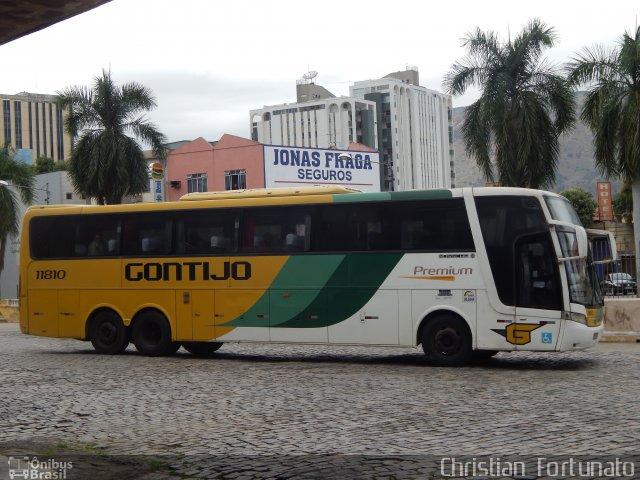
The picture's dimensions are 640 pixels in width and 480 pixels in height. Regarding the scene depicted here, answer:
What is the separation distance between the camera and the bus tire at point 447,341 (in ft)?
52.7

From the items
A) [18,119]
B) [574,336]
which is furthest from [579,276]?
[18,119]

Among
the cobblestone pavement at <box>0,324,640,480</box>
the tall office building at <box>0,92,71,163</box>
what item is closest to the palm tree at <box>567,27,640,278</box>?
the cobblestone pavement at <box>0,324,640,480</box>

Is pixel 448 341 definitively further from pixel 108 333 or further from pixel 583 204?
pixel 583 204

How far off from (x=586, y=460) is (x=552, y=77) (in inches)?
1184

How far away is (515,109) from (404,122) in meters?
145

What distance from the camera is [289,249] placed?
1759 cm

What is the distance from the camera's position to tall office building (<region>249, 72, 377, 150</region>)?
160375mm

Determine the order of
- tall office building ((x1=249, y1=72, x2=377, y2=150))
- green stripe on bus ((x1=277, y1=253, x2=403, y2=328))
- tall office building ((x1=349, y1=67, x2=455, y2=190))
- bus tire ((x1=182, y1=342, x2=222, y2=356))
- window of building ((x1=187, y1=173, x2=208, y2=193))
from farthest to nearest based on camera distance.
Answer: tall office building ((x1=349, y1=67, x2=455, y2=190)), tall office building ((x1=249, y1=72, x2=377, y2=150)), window of building ((x1=187, y1=173, x2=208, y2=193)), bus tire ((x1=182, y1=342, x2=222, y2=356)), green stripe on bus ((x1=277, y1=253, x2=403, y2=328))

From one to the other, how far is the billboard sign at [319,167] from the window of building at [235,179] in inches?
108

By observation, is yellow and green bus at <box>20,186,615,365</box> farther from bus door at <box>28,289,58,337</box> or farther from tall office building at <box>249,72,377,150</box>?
tall office building at <box>249,72,377,150</box>

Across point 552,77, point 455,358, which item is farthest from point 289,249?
point 552,77

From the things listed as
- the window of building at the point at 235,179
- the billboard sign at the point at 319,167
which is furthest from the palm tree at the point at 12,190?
the billboard sign at the point at 319,167

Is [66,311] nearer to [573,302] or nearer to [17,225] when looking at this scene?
[573,302]

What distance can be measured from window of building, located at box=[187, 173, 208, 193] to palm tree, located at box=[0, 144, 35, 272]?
1070 cm
